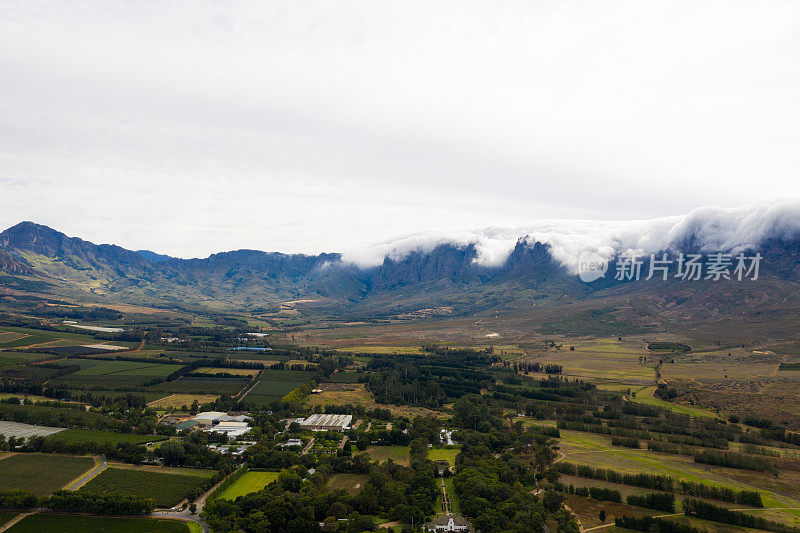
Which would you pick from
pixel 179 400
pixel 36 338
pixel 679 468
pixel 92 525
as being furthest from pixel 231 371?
pixel 679 468

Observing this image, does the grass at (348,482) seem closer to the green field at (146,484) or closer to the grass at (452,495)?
the grass at (452,495)

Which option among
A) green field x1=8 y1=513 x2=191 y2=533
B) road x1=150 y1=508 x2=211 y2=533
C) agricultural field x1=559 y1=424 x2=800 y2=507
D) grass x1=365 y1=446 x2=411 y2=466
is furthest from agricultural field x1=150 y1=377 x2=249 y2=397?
agricultural field x1=559 y1=424 x2=800 y2=507

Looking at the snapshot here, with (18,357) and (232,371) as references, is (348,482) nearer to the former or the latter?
(232,371)

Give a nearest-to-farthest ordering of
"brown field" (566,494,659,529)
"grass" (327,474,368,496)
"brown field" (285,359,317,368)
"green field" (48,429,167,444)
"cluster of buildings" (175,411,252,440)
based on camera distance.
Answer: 1. "brown field" (566,494,659,529)
2. "grass" (327,474,368,496)
3. "green field" (48,429,167,444)
4. "cluster of buildings" (175,411,252,440)
5. "brown field" (285,359,317,368)

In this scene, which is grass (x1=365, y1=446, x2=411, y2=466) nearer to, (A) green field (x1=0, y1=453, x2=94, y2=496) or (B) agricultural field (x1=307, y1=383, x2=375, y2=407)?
(B) agricultural field (x1=307, y1=383, x2=375, y2=407)

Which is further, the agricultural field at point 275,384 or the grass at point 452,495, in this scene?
the agricultural field at point 275,384

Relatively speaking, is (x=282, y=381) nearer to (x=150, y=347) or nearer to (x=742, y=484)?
(x=150, y=347)

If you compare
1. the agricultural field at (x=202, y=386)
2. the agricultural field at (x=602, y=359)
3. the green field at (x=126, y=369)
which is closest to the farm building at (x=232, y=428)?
the agricultural field at (x=202, y=386)
